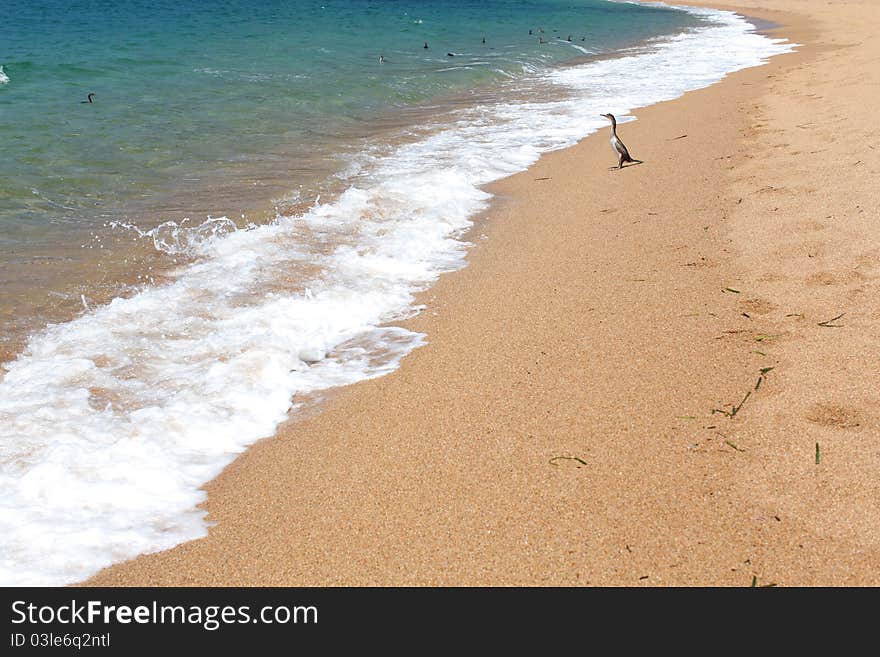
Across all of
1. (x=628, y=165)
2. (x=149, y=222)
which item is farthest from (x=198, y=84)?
(x=628, y=165)

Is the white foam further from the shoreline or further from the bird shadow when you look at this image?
the bird shadow

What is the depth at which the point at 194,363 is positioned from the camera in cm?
431

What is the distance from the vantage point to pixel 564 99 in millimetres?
14695

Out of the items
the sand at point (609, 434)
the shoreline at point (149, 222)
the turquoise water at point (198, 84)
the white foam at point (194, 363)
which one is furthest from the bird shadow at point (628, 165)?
the turquoise water at point (198, 84)

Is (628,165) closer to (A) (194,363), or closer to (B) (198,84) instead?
(A) (194,363)

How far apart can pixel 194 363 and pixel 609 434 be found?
2.35 m

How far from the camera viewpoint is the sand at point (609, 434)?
2660 mm

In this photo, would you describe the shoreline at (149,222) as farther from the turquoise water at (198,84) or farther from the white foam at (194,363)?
the white foam at (194,363)

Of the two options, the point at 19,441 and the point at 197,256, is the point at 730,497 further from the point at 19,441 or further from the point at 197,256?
the point at 197,256

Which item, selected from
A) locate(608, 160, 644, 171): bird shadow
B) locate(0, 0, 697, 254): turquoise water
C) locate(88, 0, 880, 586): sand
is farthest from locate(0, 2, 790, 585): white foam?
locate(0, 0, 697, 254): turquoise water
